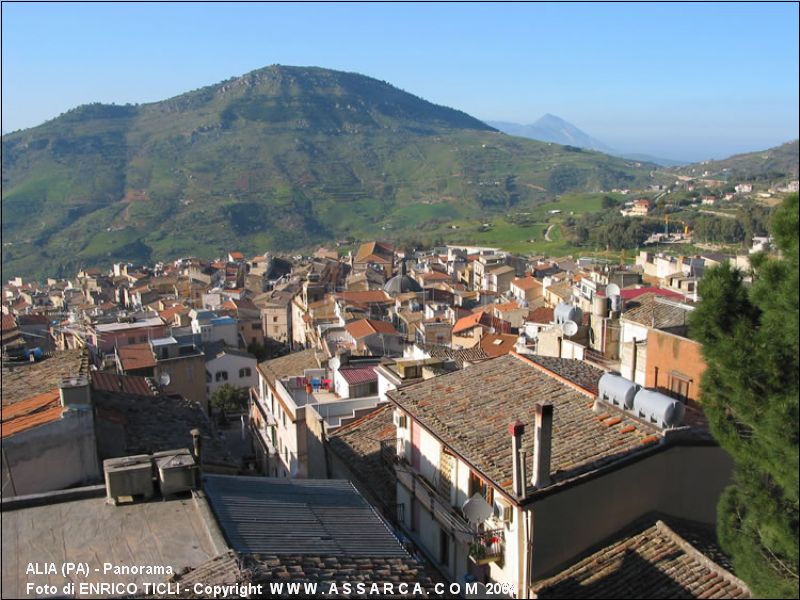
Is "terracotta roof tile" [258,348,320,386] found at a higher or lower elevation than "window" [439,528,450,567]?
lower

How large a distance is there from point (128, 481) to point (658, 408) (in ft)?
22.9

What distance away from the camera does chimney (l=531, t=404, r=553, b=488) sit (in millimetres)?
8508

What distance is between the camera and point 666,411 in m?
9.67

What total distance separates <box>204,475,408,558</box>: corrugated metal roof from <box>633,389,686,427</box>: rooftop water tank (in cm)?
409

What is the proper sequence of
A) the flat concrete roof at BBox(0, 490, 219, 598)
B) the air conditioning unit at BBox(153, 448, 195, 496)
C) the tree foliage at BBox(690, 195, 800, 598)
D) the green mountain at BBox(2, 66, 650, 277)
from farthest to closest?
the green mountain at BBox(2, 66, 650, 277), the air conditioning unit at BBox(153, 448, 195, 496), the flat concrete roof at BBox(0, 490, 219, 598), the tree foliage at BBox(690, 195, 800, 598)

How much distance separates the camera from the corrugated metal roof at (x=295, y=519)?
7.53m

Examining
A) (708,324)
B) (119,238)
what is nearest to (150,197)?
(119,238)

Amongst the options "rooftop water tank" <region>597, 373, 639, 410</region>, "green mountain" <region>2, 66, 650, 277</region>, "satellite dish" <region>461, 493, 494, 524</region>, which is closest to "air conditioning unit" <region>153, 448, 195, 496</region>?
"satellite dish" <region>461, 493, 494, 524</region>

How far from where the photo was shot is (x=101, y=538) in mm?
7250

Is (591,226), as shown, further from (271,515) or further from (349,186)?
(349,186)

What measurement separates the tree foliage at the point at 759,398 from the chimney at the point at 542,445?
2.04 m

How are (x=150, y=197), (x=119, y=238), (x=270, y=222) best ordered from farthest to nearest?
(x=150, y=197), (x=270, y=222), (x=119, y=238)

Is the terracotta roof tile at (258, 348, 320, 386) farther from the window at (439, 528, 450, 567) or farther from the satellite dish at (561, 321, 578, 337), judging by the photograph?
the window at (439, 528, 450, 567)

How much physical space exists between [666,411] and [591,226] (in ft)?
285
